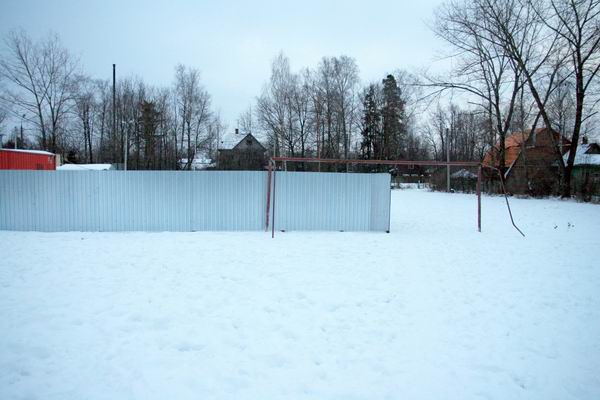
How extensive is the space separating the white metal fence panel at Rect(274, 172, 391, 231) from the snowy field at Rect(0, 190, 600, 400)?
2.74 meters

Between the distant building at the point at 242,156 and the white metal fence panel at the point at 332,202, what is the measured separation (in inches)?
979

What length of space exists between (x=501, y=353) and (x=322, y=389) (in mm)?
1836

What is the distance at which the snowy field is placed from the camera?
8.93 ft

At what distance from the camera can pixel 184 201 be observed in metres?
9.44

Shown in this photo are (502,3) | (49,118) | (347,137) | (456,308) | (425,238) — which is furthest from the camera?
(347,137)

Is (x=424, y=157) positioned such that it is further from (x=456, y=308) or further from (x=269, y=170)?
(x=456, y=308)

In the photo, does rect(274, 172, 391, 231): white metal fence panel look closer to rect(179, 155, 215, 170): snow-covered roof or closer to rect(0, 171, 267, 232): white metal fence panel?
rect(0, 171, 267, 232): white metal fence panel

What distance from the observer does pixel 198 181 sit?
9430mm

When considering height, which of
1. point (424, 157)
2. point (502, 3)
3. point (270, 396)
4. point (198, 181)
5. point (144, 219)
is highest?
point (502, 3)

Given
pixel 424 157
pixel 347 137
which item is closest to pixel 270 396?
pixel 347 137

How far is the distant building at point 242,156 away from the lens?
3612 centimetres

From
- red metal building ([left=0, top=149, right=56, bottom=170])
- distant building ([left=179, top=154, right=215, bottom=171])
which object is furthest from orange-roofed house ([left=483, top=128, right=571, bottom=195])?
distant building ([left=179, top=154, right=215, bottom=171])

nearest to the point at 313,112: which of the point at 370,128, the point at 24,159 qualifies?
the point at 370,128

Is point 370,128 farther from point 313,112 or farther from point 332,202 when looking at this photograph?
point 332,202
